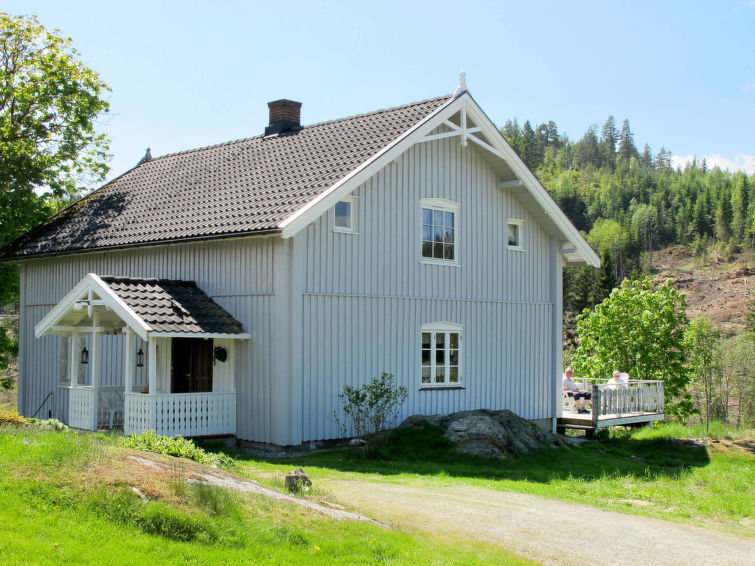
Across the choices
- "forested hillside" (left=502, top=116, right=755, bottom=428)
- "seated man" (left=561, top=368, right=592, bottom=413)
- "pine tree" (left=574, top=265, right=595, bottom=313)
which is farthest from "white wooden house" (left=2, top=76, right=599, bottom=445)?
"pine tree" (left=574, top=265, right=595, bottom=313)

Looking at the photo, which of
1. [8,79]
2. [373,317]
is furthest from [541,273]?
[8,79]

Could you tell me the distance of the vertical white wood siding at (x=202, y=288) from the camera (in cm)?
1691

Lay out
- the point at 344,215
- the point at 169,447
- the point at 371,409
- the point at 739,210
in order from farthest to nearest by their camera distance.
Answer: the point at 739,210
the point at 344,215
the point at 371,409
the point at 169,447

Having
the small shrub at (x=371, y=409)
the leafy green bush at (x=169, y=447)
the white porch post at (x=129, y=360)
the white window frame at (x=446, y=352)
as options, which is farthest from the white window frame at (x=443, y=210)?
the leafy green bush at (x=169, y=447)

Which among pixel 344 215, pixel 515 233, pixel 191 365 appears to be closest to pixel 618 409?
pixel 515 233

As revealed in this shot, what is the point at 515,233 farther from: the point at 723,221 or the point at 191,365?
the point at 723,221

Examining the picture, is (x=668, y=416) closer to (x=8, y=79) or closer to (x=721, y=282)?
(x=8, y=79)

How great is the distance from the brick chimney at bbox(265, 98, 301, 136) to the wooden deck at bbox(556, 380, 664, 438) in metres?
10.6

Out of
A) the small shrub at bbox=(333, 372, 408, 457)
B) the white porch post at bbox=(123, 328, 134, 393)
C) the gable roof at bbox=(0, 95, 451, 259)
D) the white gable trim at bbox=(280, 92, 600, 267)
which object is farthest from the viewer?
the gable roof at bbox=(0, 95, 451, 259)

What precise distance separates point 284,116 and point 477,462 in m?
11.4

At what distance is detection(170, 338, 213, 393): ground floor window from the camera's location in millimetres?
18141

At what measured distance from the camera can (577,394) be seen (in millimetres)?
23703

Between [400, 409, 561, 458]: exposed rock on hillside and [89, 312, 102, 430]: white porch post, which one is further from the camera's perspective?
[89, 312, 102, 430]: white porch post

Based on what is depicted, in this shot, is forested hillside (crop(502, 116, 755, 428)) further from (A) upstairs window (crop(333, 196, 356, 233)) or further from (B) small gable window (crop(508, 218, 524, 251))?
(A) upstairs window (crop(333, 196, 356, 233))
